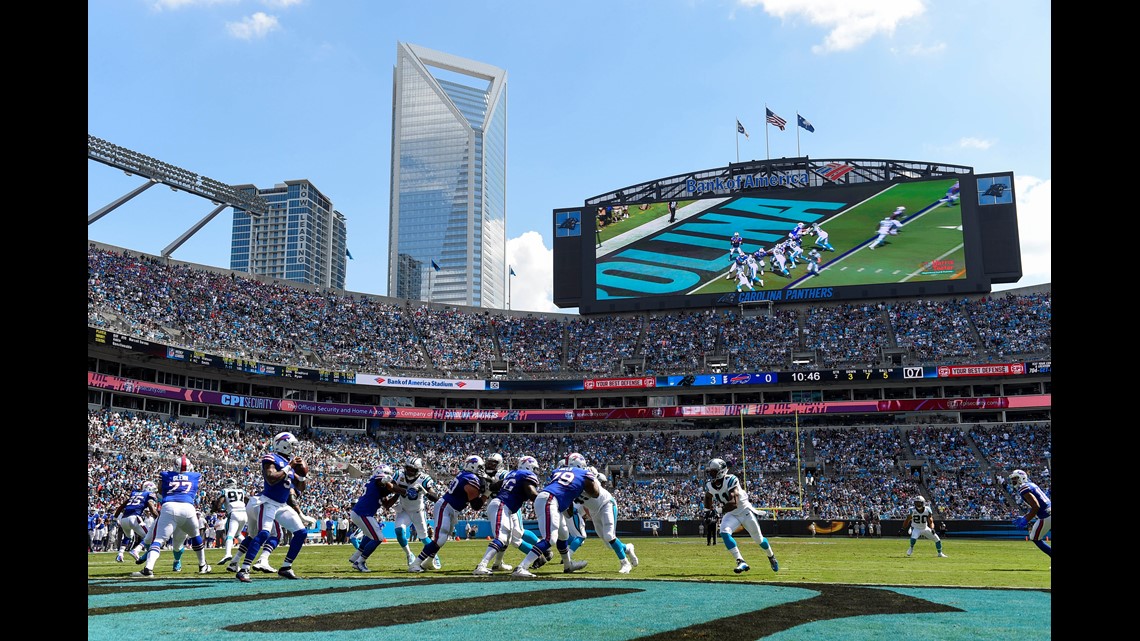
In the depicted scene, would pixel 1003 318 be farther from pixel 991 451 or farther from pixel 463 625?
pixel 463 625

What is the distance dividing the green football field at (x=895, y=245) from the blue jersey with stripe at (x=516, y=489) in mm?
48446

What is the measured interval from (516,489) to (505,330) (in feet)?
174

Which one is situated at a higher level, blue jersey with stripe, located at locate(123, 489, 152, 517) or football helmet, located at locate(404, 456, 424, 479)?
football helmet, located at locate(404, 456, 424, 479)

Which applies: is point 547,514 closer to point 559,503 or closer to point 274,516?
point 559,503

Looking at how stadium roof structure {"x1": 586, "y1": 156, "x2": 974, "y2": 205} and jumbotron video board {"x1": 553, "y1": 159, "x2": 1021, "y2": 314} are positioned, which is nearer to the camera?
jumbotron video board {"x1": 553, "y1": 159, "x2": 1021, "y2": 314}

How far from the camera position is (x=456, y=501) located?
54.5 feet

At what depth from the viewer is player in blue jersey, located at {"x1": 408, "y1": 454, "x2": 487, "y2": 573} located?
16.5 metres

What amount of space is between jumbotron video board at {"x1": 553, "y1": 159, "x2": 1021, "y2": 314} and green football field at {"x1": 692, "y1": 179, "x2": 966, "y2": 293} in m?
0.07

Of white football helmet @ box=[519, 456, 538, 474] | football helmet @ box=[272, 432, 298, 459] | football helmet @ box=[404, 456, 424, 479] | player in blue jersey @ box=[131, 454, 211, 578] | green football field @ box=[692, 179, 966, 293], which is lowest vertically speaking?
player in blue jersey @ box=[131, 454, 211, 578]

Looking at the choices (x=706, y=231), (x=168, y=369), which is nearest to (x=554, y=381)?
(x=706, y=231)

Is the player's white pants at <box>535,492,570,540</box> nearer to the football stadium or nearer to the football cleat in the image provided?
the football cleat

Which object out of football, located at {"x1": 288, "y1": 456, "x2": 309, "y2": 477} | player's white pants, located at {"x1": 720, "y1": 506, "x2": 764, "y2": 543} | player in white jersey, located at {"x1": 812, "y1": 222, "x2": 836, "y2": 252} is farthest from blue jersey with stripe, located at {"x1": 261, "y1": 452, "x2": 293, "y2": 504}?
player in white jersey, located at {"x1": 812, "y1": 222, "x2": 836, "y2": 252}

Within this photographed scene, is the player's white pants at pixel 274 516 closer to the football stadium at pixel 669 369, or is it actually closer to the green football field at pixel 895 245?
the football stadium at pixel 669 369

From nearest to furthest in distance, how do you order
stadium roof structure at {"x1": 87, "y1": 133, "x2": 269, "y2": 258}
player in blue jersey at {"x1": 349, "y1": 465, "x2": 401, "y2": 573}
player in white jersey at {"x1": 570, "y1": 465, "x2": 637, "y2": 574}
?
player in white jersey at {"x1": 570, "y1": 465, "x2": 637, "y2": 574} → player in blue jersey at {"x1": 349, "y1": 465, "x2": 401, "y2": 573} → stadium roof structure at {"x1": 87, "y1": 133, "x2": 269, "y2": 258}
